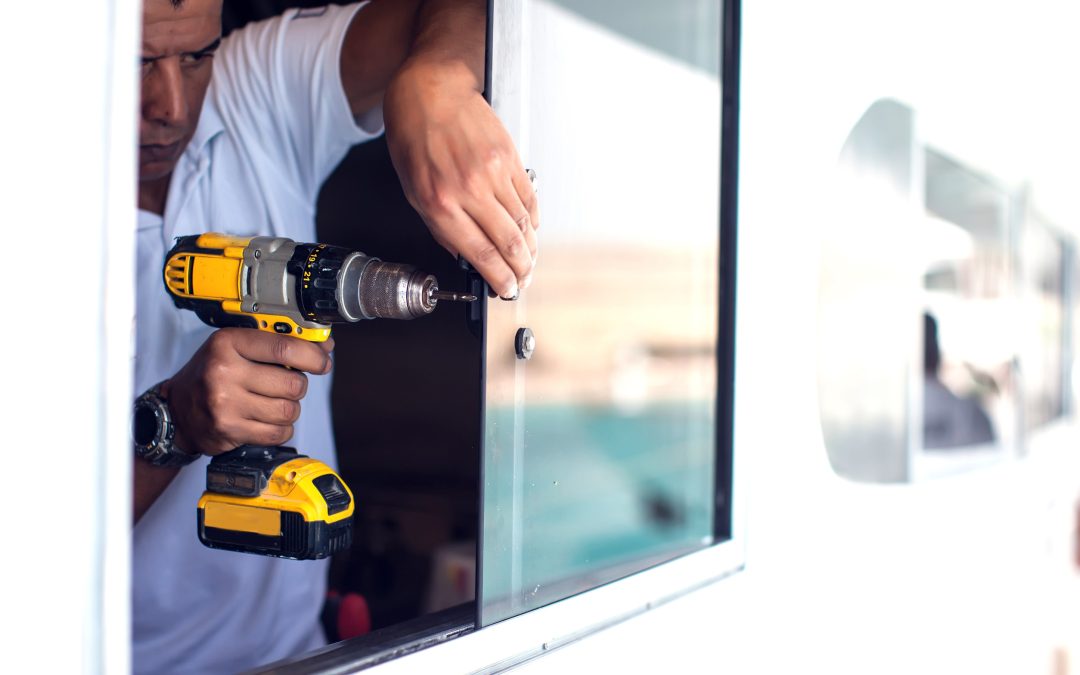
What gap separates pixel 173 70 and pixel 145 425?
1.75 feet

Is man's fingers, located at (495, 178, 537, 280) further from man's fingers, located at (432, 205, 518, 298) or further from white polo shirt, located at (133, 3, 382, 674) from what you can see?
white polo shirt, located at (133, 3, 382, 674)

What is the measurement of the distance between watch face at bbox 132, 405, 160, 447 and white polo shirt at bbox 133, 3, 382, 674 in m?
0.19

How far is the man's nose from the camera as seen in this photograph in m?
1.27

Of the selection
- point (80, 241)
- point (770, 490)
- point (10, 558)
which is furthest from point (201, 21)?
point (770, 490)

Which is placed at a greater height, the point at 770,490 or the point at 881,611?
the point at 770,490

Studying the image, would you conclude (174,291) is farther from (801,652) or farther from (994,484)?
(994,484)

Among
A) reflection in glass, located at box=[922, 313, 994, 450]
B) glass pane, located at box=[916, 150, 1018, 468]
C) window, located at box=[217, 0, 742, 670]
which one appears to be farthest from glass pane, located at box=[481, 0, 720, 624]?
reflection in glass, located at box=[922, 313, 994, 450]

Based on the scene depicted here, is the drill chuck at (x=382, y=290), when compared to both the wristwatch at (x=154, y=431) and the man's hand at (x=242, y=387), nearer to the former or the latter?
the man's hand at (x=242, y=387)

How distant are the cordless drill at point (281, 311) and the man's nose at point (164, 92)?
0.91 ft

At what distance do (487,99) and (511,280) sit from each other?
22 cm

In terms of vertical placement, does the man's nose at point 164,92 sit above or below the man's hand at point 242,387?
above

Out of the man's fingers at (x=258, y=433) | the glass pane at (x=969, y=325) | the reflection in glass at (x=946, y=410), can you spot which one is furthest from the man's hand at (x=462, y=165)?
the reflection in glass at (x=946, y=410)

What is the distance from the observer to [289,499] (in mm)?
1070

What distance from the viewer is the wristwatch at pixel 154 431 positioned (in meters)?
1.17
